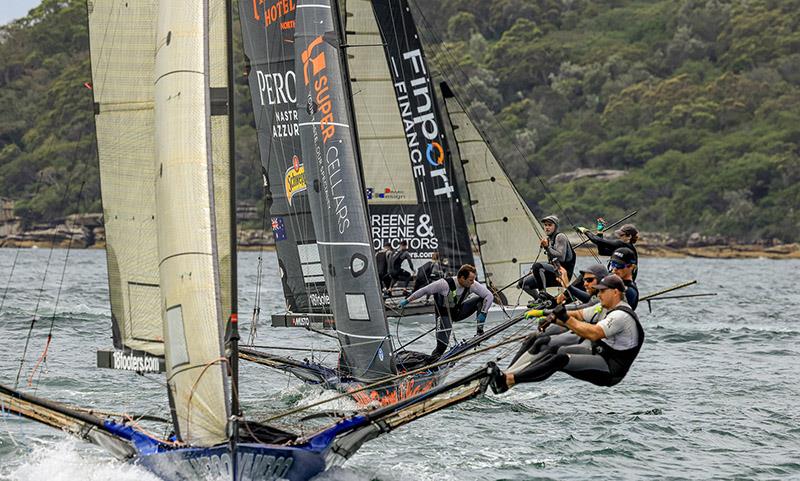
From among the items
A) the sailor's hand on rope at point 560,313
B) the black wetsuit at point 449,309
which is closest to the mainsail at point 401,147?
the black wetsuit at point 449,309

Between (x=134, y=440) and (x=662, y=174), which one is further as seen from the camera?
(x=662, y=174)

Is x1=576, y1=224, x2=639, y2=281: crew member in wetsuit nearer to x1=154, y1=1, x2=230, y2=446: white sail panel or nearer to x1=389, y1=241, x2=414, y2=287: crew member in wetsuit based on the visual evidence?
x1=154, y1=1, x2=230, y2=446: white sail panel

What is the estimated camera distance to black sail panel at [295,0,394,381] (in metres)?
15.2

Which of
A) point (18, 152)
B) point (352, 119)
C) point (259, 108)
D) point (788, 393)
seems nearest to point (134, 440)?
point (352, 119)

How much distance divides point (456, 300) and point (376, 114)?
8.42 m

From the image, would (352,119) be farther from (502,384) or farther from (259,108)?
(502,384)

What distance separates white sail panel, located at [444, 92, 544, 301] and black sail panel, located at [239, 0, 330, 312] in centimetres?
644

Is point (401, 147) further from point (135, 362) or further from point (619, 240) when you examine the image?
point (135, 362)

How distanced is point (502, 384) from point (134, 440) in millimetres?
3246

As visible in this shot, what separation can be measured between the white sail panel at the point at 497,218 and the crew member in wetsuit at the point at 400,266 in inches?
57.7

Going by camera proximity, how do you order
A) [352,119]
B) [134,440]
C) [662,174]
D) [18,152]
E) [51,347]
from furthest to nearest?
1. [18,152]
2. [662,174]
3. [51,347]
4. [352,119]
5. [134,440]

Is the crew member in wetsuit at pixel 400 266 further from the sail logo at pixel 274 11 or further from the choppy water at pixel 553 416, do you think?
the sail logo at pixel 274 11

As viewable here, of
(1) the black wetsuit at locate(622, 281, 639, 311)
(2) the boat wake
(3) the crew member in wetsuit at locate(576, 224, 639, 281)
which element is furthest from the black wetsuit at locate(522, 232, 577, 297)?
(2) the boat wake

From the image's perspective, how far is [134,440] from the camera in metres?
11.6
